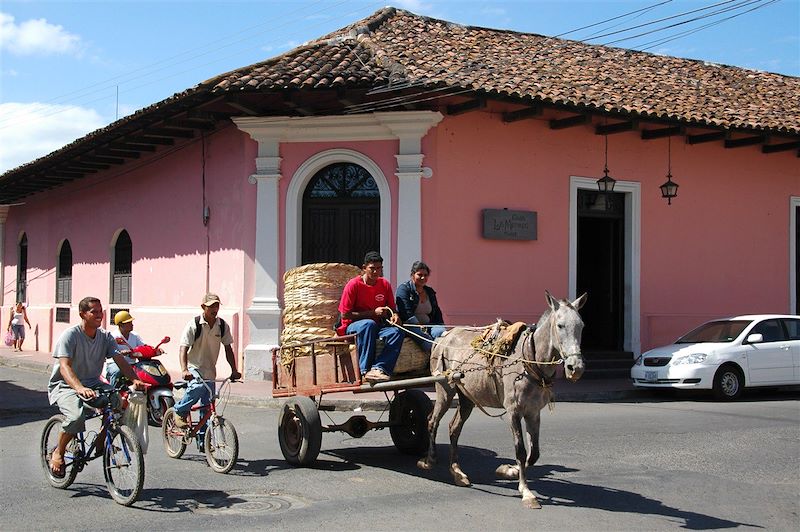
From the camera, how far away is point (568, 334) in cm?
670

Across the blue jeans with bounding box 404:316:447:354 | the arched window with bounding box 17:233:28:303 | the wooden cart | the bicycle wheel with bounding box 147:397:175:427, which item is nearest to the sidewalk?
the bicycle wheel with bounding box 147:397:175:427

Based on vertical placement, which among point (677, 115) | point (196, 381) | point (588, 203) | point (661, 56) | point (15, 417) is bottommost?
point (15, 417)

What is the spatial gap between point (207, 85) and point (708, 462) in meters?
10.4

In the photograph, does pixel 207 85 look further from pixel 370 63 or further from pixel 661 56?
pixel 661 56

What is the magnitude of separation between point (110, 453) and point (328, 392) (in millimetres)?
2184

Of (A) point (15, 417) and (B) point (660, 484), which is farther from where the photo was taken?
(A) point (15, 417)

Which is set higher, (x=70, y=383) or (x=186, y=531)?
(x=70, y=383)

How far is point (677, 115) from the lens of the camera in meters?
16.7

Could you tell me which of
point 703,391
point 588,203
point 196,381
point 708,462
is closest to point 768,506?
point 708,462

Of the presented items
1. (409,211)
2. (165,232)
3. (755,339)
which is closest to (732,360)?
(755,339)

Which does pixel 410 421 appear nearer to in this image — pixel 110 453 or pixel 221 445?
pixel 221 445

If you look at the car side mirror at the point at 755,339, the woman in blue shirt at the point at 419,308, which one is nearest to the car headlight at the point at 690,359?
the car side mirror at the point at 755,339

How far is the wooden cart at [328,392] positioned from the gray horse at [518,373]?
0.29m

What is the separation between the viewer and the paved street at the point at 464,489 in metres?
6.59
